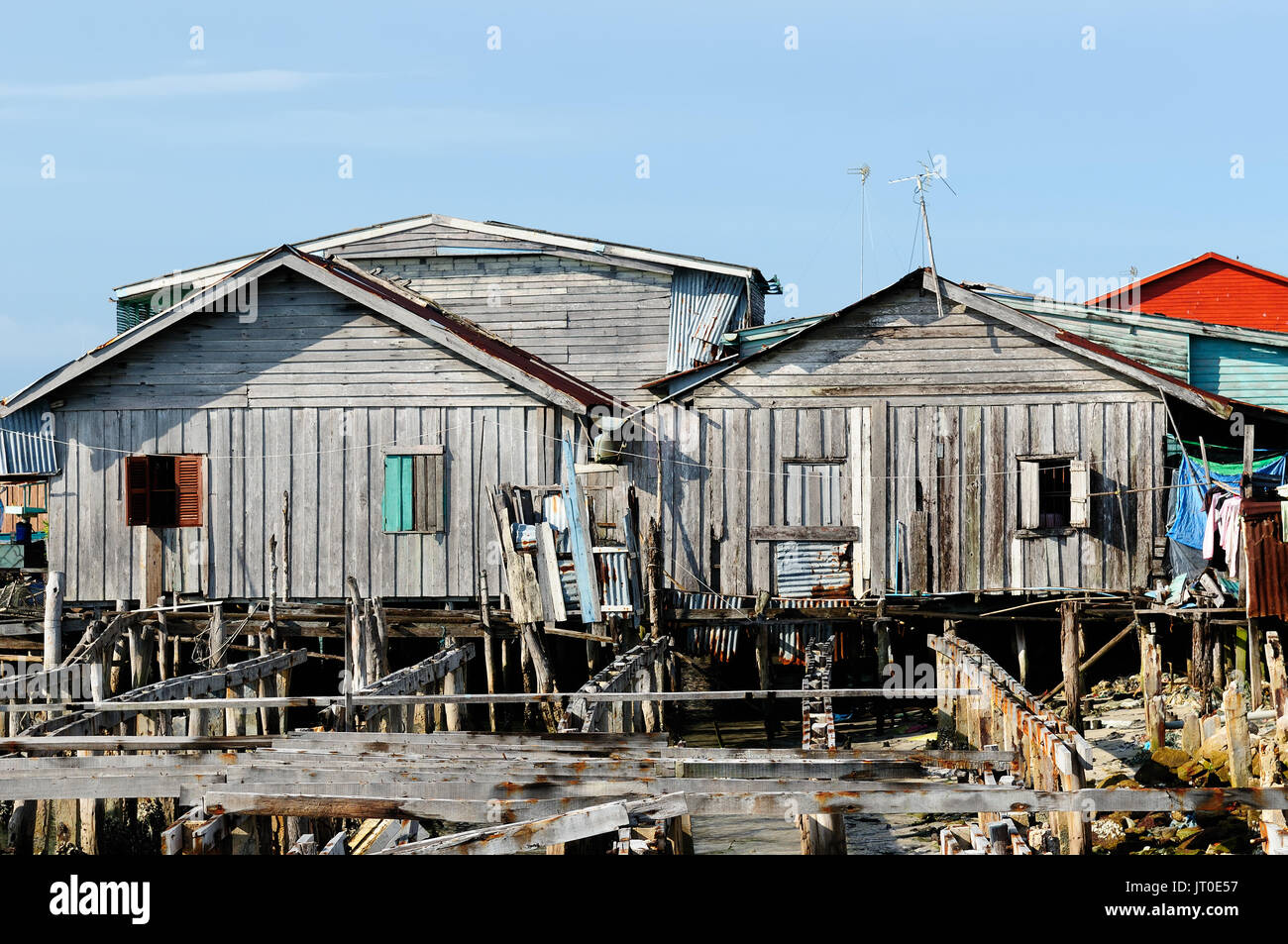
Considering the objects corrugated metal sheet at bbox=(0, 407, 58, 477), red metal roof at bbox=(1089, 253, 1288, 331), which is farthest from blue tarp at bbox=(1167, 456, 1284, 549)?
red metal roof at bbox=(1089, 253, 1288, 331)

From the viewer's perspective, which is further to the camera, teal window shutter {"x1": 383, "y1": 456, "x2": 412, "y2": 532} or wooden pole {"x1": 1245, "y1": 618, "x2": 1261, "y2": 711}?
teal window shutter {"x1": 383, "y1": 456, "x2": 412, "y2": 532}

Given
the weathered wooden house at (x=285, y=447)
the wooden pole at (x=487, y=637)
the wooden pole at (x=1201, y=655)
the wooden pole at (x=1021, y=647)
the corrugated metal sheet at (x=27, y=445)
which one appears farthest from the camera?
the corrugated metal sheet at (x=27, y=445)

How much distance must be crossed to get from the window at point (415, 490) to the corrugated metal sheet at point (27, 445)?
17.7 ft

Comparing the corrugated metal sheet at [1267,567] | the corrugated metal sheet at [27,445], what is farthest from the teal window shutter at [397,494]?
the corrugated metal sheet at [1267,567]

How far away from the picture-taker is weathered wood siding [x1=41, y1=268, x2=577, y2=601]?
876 inches

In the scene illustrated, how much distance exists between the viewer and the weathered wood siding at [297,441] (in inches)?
876

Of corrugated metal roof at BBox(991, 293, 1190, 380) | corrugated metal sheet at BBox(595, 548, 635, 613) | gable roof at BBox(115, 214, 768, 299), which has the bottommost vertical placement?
corrugated metal sheet at BBox(595, 548, 635, 613)

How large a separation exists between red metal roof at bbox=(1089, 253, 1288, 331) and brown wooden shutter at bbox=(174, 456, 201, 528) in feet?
87.4

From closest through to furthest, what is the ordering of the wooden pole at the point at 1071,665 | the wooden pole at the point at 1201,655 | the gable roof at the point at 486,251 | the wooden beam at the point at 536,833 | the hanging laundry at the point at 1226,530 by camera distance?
1. the wooden beam at the point at 536,833
2. the wooden pole at the point at 1071,665
3. the wooden pole at the point at 1201,655
4. the hanging laundry at the point at 1226,530
5. the gable roof at the point at 486,251

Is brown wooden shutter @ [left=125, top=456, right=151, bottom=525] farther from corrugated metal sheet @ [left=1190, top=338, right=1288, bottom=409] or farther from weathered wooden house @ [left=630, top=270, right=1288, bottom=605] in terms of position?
corrugated metal sheet @ [left=1190, top=338, right=1288, bottom=409]

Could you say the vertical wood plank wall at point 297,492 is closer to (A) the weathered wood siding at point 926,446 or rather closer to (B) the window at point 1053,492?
(A) the weathered wood siding at point 926,446

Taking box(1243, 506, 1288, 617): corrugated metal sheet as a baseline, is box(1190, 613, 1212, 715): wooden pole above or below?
below

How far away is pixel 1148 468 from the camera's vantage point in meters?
21.6
